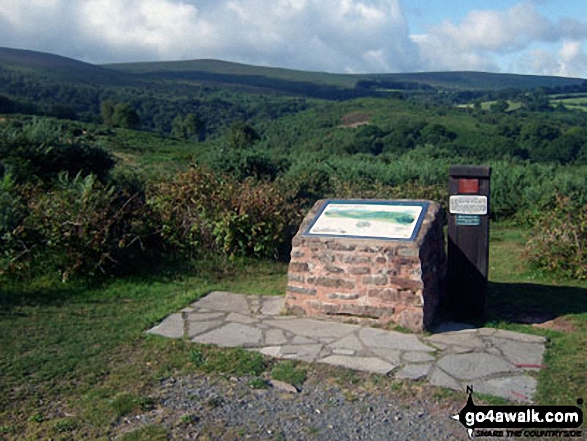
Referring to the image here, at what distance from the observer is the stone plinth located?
5.29 meters

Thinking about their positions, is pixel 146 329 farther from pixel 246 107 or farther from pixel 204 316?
pixel 246 107

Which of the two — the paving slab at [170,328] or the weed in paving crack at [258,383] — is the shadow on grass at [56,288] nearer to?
the paving slab at [170,328]

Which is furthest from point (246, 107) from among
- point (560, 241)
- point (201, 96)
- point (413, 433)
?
point (413, 433)

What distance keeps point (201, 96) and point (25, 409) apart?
75.3 metres

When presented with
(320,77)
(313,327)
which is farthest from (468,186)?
(320,77)

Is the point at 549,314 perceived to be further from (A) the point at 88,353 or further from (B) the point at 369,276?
(A) the point at 88,353

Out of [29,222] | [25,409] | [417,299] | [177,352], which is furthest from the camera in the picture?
[29,222]

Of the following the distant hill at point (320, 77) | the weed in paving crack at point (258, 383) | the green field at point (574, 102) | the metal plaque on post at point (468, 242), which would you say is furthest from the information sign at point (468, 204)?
the distant hill at point (320, 77)

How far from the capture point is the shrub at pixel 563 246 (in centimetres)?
762

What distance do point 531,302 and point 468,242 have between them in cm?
134

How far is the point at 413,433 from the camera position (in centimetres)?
357

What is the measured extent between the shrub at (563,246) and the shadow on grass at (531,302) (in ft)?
1.53

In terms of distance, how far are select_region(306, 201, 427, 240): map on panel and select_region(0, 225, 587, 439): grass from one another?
1.11m

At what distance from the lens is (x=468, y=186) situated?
5633mm
